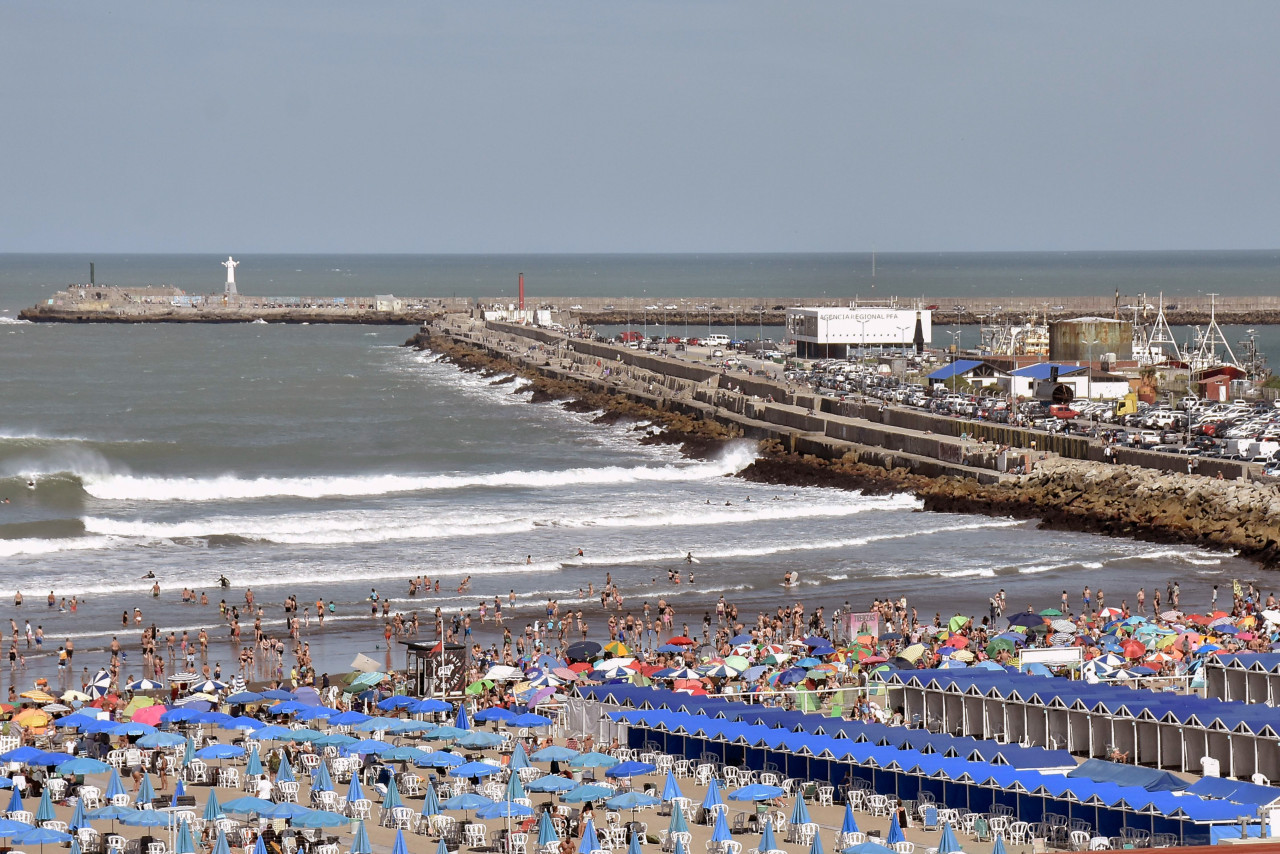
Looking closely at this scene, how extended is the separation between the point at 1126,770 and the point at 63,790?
12545 millimetres

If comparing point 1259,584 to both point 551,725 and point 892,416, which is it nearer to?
point 551,725

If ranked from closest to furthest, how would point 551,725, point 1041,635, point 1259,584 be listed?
1. point 551,725
2. point 1041,635
3. point 1259,584

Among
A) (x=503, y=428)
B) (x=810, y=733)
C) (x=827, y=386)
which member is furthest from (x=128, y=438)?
(x=810, y=733)

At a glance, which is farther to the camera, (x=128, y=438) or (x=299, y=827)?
(x=128, y=438)

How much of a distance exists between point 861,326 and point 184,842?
74855mm

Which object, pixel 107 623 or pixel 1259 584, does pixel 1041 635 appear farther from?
pixel 107 623

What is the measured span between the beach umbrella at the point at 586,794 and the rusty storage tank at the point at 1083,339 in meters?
52.7

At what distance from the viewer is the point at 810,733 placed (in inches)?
845

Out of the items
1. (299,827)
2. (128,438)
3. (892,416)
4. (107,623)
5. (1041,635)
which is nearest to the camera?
(299,827)

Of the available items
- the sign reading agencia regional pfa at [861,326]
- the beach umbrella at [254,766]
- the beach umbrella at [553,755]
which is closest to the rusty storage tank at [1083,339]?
the sign reading agencia regional pfa at [861,326]

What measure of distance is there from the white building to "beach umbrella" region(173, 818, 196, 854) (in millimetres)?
73113

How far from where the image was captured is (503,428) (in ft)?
231

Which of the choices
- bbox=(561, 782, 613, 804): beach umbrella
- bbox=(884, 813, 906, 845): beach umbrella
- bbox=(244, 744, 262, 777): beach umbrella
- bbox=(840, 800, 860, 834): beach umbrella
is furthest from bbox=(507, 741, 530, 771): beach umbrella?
bbox=(884, 813, 906, 845): beach umbrella

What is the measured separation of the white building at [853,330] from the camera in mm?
89250
